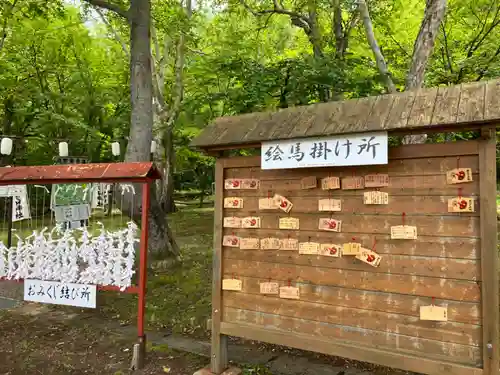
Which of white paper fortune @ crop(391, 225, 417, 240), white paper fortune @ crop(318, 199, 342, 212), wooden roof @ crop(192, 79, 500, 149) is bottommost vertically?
white paper fortune @ crop(391, 225, 417, 240)

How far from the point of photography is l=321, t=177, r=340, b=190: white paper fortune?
323 centimetres

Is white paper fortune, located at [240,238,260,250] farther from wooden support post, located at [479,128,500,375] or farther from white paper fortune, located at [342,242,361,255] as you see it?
wooden support post, located at [479,128,500,375]

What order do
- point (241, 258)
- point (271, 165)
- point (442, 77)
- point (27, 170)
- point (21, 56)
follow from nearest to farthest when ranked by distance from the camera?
point (271, 165) < point (241, 258) < point (27, 170) < point (442, 77) < point (21, 56)

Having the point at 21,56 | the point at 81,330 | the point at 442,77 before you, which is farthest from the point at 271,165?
the point at 21,56

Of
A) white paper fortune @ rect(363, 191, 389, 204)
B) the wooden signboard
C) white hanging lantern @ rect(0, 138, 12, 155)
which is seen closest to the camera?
the wooden signboard

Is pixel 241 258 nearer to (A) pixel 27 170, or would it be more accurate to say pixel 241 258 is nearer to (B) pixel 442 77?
(A) pixel 27 170

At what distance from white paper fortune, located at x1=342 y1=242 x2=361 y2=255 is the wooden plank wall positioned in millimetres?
52

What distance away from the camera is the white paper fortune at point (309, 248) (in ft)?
10.9

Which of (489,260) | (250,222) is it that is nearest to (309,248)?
(250,222)

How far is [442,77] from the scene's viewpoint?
27.1 ft

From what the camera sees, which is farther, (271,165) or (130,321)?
(130,321)

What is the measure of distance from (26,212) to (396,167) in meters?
6.81

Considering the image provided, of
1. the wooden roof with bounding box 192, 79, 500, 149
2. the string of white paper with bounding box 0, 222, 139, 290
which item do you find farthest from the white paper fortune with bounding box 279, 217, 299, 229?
the string of white paper with bounding box 0, 222, 139, 290

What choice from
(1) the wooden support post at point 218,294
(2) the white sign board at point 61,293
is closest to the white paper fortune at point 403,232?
(1) the wooden support post at point 218,294
